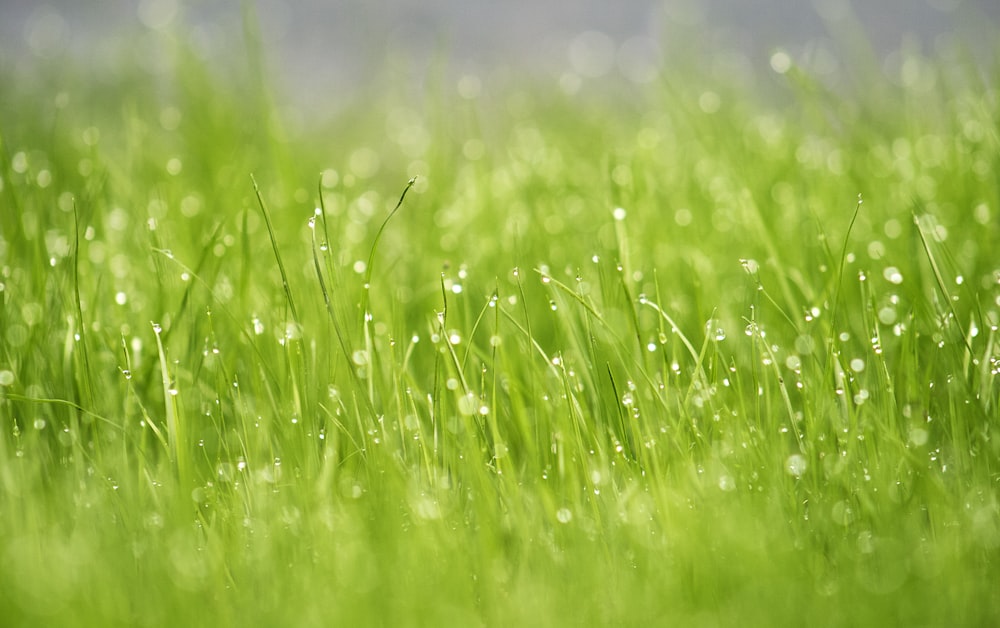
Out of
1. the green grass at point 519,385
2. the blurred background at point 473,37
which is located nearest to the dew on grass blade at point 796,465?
the green grass at point 519,385

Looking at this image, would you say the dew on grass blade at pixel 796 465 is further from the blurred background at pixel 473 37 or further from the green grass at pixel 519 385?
the blurred background at pixel 473 37

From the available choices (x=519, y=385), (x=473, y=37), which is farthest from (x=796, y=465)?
(x=473, y=37)

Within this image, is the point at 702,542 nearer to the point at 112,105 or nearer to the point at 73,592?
the point at 73,592

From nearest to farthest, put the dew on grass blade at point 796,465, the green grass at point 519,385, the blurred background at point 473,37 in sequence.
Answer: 1. the green grass at point 519,385
2. the dew on grass blade at point 796,465
3. the blurred background at point 473,37

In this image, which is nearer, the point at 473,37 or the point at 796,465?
the point at 796,465

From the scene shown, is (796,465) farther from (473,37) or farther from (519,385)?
(473,37)

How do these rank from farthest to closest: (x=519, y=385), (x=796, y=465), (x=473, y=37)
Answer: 1. (x=473, y=37)
2. (x=519, y=385)
3. (x=796, y=465)

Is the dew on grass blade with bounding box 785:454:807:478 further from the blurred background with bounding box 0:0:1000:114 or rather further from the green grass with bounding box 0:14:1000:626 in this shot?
the blurred background with bounding box 0:0:1000:114

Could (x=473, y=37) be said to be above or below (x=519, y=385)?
above

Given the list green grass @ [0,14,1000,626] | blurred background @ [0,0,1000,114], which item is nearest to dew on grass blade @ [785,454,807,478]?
green grass @ [0,14,1000,626]

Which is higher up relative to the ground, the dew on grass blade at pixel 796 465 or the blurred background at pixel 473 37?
the blurred background at pixel 473 37
